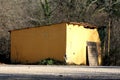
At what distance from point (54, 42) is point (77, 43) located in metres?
1.64

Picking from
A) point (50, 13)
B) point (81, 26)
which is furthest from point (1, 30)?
point (81, 26)

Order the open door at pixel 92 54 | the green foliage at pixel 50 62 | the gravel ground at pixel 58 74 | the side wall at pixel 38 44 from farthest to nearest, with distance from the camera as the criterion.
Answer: the open door at pixel 92 54, the side wall at pixel 38 44, the green foliage at pixel 50 62, the gravel ground at pixel 58 74

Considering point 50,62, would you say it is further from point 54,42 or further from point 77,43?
point 77,43

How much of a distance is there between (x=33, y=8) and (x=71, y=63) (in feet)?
41.3

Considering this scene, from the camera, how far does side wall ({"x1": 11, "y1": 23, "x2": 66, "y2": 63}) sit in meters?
28.9

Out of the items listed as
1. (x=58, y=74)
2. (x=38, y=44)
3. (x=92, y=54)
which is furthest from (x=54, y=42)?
(x=58, y=74)

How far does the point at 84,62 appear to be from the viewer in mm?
29875

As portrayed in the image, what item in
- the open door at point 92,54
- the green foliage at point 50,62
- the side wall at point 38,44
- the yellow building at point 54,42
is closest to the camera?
the green foliage at point 50,62

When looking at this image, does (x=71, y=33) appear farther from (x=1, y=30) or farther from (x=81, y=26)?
(x=1, y=30)

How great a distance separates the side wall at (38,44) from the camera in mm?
28906

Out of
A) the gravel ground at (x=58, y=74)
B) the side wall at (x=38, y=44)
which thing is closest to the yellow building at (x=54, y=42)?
the side wall at (x=38, y=44)

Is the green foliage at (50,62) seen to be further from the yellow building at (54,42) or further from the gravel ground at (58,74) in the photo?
the gravel ground at (58,74)

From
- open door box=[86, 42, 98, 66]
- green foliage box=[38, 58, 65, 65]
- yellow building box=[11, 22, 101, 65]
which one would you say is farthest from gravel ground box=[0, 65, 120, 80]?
open door box=[86, 42, 98, 66]

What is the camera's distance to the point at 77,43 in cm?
2956
